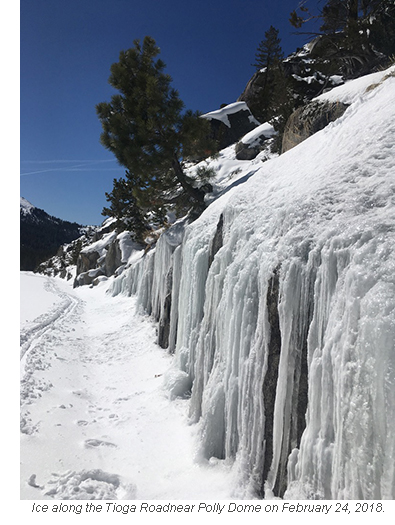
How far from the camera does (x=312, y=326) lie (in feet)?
8.61

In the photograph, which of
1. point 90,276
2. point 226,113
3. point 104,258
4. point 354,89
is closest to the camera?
point 354,89

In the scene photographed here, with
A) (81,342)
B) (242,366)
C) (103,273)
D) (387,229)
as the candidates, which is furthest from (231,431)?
(103,273)

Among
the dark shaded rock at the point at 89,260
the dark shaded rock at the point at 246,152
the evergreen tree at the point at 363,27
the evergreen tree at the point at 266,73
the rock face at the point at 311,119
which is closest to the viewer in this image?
the rock face at the point at 311,119

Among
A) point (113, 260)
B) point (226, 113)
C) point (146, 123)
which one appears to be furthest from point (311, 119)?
point (113, 260)

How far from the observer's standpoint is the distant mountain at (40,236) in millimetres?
81438

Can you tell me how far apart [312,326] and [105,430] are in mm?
3702

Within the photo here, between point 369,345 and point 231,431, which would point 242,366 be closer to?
point 231,431

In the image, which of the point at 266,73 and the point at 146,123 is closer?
the point at 146,123

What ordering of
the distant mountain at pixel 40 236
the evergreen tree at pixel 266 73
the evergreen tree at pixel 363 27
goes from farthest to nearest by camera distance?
the distant mountain at pixel 40 236 < the evergreen tree at pixel 266 73 < the evergreen tree at pixel 363 27

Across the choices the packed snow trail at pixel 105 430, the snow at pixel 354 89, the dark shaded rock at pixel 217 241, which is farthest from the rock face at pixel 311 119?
the packed snow trail at pixel 105 430

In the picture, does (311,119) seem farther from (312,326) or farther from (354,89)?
(312,326)

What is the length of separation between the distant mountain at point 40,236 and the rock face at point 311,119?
6254 centimetres

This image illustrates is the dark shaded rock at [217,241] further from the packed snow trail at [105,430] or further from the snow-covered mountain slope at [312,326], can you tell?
the packed snow trail at [105,430]

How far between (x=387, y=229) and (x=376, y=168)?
1000 mm
